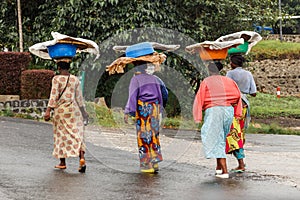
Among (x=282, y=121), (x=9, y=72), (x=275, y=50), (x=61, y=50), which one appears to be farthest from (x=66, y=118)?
(x=275, y=50)

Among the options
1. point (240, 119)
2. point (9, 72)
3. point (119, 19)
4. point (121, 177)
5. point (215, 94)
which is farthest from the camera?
point (119, 19)

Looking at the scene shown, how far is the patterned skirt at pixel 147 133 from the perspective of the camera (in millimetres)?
9750

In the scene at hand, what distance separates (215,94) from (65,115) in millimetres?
2065

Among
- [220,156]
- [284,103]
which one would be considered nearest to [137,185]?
[220,156]

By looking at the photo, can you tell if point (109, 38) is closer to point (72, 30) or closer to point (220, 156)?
point (72, 30)

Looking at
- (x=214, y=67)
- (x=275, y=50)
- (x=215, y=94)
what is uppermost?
(x=275, y=50)

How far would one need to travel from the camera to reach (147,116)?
9.77m

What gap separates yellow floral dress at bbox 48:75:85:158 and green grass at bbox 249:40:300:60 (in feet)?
104

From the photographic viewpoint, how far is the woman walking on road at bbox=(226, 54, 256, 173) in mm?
10172

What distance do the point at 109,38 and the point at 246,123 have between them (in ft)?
36.5

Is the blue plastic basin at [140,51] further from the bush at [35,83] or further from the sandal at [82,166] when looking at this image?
the bush at [35,83]

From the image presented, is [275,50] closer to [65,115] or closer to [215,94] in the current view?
[215,94]

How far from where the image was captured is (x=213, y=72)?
958 cm

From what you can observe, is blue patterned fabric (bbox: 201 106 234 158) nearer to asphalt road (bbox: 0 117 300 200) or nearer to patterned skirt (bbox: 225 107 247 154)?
asphalt road (bbox: 0 117 300 200)
